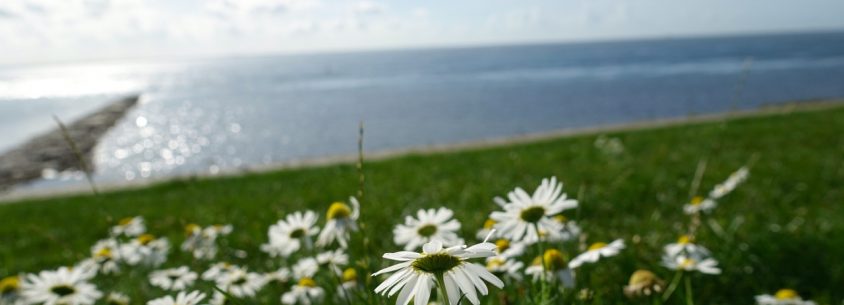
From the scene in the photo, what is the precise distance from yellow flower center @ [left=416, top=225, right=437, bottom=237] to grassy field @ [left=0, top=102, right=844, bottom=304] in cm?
17

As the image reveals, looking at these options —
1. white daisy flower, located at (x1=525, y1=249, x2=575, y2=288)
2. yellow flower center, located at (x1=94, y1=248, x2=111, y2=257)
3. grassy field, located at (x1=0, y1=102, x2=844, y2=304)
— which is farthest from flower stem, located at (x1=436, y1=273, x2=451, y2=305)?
yellow flower center, located at (x1=94, y1=248, x2=111, y2=257)

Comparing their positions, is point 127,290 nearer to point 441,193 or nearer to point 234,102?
point 441,193

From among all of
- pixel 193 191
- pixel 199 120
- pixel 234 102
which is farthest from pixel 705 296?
pixel 234 102

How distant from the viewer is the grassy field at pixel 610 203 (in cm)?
331

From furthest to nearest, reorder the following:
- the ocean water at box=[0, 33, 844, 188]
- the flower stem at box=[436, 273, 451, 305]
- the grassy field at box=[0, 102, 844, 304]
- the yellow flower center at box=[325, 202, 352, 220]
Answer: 1. the ocean water at box=[0, 33, 844, 188]
2. the grassy field at box=[0, 102, 844, 304]
3. the yellow flower center at box=[325, 202, 352, 220]
4. the flower stem at box=[436, 273, 451, 305]

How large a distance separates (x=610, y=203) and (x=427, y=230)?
178 inches

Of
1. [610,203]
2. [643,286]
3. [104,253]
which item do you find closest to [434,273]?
[643,286]

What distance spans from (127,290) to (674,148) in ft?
31.0

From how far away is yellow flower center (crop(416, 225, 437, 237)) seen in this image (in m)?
2.06

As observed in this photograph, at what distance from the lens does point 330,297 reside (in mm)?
2523

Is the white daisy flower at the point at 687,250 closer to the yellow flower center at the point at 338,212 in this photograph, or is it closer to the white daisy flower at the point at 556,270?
the white daisy flower at the point at 556,270

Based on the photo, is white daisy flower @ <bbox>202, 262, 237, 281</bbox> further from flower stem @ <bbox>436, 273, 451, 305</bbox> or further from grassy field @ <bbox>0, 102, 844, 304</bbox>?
flower stem @ <bbox>436, 273, 451, 305</bbox>

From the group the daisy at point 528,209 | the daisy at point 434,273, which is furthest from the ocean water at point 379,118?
Answer: the daisy at point 434,273

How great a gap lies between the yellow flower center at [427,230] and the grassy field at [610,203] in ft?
0.56
